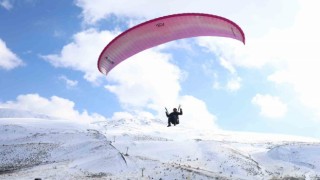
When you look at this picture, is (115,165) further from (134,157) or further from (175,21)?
(175,21)

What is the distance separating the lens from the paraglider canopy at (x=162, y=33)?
21.4 meters

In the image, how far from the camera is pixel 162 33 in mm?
23891

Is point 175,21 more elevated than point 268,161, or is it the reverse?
point 175,21

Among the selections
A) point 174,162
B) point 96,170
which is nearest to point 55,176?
point 96,170

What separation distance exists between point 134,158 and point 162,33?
2149 cm

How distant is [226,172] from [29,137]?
1116 inches

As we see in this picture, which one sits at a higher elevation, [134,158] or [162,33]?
[162,33]

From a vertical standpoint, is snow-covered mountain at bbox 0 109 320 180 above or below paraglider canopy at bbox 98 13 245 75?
below

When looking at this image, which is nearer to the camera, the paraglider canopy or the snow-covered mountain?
the paraglider canopy

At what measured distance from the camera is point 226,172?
41312 millimetres

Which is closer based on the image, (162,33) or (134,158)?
(162,33)

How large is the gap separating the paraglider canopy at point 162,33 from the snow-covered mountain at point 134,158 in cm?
1385

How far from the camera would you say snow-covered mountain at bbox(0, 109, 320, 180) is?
38.2 meters

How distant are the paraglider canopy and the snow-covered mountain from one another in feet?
45.4
